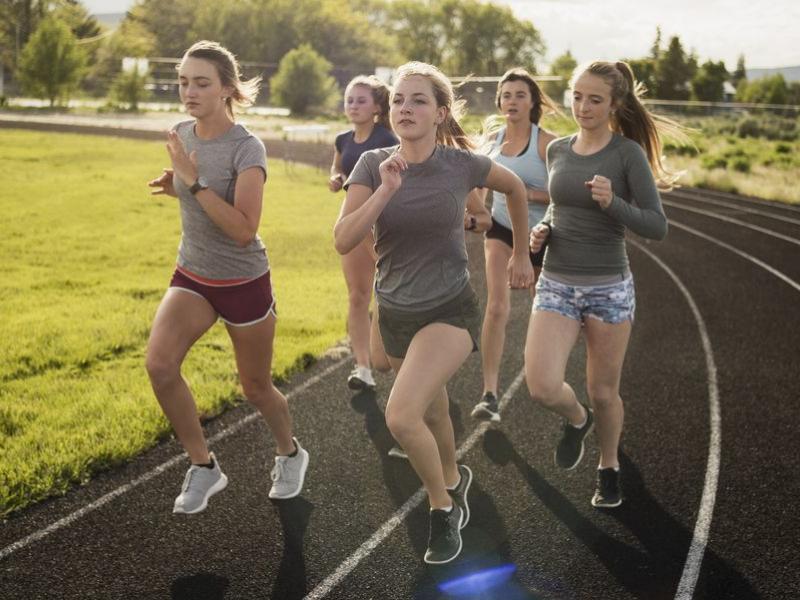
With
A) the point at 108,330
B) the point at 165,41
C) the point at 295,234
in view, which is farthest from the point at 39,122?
the point at 165,41

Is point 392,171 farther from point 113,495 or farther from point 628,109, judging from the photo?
point 113,495

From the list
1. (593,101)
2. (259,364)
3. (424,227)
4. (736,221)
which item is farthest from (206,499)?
(736,221)

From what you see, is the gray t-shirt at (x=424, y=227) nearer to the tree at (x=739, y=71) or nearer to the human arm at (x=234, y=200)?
the human arm at (x=234, y=200)

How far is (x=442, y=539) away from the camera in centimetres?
421

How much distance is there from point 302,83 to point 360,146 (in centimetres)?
5909

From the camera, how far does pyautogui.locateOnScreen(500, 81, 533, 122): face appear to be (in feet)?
19.9

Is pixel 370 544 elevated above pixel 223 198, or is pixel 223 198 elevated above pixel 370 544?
pixel 223 198

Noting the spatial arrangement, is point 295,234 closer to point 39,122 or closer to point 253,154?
point 253,154

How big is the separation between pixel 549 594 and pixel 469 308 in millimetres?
1432

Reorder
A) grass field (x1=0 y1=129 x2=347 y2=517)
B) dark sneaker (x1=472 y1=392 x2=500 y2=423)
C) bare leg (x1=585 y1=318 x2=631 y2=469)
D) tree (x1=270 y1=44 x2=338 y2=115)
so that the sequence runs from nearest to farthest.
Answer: bare leg (x1=585 y1=318 x2=631 y2=469), grass field (x1=0 y1=129 x2=347 y2=517), dark sneaker (x1=472 y1=392 x2=500 y2=423), tree (x1=270 y1=44 x2=338 y2=115)

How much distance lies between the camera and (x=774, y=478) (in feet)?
18.4

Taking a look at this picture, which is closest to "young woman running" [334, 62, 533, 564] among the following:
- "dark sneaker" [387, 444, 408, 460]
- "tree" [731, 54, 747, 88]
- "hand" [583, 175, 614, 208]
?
"hand" [583, 175, 614, 208]

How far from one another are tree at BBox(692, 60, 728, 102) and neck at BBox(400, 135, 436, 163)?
79125 mm

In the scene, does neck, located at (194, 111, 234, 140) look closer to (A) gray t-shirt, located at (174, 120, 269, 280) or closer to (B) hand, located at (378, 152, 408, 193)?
(A) gray t-shirt, located at (174, 120, 269, 280)
